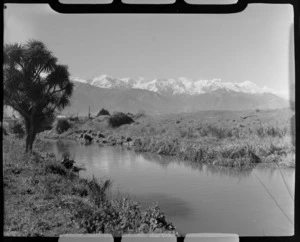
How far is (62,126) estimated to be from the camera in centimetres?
381

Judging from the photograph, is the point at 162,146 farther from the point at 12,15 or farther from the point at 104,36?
the point at 12,15

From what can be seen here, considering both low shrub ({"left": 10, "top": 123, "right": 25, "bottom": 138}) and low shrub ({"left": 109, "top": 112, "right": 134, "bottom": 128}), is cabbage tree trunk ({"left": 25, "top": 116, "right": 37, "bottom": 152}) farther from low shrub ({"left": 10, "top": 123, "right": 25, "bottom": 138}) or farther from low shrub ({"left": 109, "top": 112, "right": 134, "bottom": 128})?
low shrub ({"left": 109, "top": 112, "right": 134, "bottom": 128})

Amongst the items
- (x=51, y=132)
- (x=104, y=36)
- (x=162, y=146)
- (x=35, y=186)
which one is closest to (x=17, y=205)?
(x=35, y=186)

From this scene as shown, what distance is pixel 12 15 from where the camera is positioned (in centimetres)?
351

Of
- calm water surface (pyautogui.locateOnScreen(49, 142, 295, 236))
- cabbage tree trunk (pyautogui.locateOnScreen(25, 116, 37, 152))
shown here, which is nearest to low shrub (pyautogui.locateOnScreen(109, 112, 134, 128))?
calm water surface (pyautogui.locateOnScreen(49, 142, 295, 236))

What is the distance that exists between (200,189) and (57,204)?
3.78 ft

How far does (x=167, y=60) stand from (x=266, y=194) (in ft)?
4.42

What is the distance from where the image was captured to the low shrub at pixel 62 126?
3771 mm

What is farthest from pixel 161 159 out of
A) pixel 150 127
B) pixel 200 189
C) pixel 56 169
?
pixel 56 169

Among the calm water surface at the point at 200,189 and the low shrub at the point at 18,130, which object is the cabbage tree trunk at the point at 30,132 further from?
the calm water surface at the point at 200,189

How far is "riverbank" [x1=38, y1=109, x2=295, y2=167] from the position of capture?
3775 millimetres

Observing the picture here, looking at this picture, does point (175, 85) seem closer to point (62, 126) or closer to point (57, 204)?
point (62, 126)

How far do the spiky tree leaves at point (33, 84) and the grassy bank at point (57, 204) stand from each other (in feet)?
0.62

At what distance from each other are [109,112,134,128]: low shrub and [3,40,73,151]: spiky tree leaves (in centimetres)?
40
